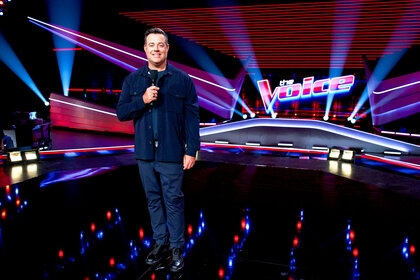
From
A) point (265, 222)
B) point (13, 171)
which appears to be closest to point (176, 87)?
point (265, 222)

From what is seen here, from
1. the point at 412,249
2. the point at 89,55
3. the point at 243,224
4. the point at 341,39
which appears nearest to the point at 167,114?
the point at 243,224

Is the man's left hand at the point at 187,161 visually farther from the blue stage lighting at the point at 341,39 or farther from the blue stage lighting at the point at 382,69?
the blue stage lighting at the point at 382,69

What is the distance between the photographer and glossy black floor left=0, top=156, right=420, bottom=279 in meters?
1.58

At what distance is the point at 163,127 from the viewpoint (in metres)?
1.63

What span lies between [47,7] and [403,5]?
9.00 m

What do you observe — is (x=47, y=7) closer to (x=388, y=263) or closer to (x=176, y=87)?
(x=176, y=87)

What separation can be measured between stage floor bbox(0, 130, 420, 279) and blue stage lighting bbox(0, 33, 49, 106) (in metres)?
8.08

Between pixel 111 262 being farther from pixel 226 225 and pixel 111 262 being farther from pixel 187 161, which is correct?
pixel 226 225

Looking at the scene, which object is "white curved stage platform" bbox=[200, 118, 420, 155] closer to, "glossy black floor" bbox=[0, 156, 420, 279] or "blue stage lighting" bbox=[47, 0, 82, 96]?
"glossy black floor" bbox=[0, 156, 420, 279]

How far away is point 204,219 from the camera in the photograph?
88.9 inches

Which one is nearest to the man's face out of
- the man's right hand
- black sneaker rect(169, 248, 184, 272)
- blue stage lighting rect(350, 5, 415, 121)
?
the man's right hand

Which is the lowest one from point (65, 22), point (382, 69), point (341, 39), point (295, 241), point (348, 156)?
point (295, 241)

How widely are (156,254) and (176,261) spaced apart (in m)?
0.15

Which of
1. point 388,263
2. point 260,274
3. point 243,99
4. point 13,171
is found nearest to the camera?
point 260,274
